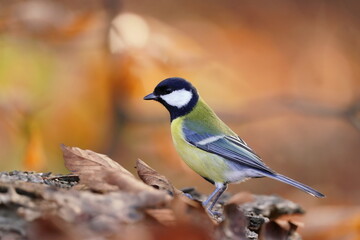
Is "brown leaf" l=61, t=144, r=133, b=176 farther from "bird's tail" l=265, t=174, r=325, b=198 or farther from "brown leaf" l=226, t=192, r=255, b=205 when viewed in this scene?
"bird's tail" l=265, t=174, r=325, b=198

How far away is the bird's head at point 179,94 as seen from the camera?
296cm

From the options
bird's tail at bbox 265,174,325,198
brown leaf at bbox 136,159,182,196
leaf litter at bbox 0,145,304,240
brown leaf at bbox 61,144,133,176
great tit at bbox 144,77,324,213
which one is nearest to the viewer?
leaf litter at bbox 0,145,304,240

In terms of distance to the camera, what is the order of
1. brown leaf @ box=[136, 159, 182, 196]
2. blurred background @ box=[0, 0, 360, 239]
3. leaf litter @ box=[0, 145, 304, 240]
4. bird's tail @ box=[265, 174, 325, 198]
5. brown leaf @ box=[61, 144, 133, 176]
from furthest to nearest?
blurred background @ box=[0, 0, 360, 239] → bird's tail @ box=[265, 174, 325, 198] → brown leaf @ box=[136, 159, 182, 196] → brown leaf @ box=[61, 144, 133, 176] → leaf litter @ box=[0, 145, 304, 240]

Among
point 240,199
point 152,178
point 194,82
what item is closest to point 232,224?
point 240,199

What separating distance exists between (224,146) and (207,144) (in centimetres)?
7

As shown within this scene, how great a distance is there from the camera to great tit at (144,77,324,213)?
2725mm

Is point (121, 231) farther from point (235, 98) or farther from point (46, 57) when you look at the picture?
point (235, 98)

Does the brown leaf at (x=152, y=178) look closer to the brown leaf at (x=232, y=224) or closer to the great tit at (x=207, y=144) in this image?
the brown leaf at (x=232, y=224)

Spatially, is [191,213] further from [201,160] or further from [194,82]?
[194,82]

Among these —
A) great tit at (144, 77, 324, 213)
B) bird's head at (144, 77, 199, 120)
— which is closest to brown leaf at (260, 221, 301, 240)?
great tit at (144, 77, 324, 213)

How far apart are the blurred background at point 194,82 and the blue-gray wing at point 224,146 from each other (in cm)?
89

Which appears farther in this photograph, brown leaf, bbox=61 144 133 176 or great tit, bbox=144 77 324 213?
great tit, bbox=144 77 324 213

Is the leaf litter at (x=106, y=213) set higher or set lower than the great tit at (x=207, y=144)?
lower

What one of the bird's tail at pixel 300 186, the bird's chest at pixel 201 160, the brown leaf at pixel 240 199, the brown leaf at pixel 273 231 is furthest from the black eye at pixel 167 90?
the brown leaf at pixel 240 199
